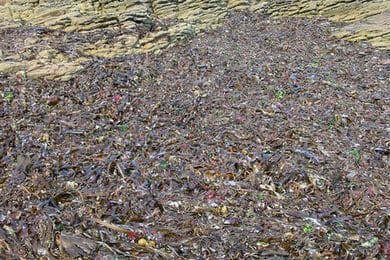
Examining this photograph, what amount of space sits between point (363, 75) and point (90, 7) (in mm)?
5604

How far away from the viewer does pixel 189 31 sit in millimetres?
8820

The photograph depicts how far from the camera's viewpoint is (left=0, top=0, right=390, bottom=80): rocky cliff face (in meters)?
6.42

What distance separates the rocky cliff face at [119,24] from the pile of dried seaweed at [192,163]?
0.44 meters

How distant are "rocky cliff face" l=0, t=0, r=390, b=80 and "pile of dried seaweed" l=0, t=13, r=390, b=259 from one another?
1.45ft

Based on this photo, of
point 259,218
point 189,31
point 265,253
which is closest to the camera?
point 265,253

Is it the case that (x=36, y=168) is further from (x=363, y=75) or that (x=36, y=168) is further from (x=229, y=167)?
(x=363, y=75)

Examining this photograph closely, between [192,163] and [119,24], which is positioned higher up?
[119,24]

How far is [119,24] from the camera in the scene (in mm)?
7918

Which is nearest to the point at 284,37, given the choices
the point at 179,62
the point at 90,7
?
the point at 179,62

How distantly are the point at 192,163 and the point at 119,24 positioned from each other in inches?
181

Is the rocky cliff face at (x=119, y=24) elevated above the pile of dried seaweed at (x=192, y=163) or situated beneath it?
elevated above

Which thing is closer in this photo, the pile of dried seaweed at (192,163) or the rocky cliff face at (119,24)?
the pile of dried seaweed at (192,163)

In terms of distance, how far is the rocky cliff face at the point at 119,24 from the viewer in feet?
21.1

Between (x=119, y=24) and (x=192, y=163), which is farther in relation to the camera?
(x=119, y=24)
